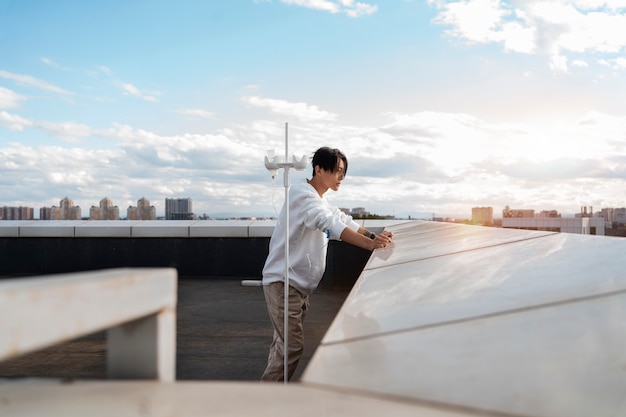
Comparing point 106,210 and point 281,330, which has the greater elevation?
point 106,210

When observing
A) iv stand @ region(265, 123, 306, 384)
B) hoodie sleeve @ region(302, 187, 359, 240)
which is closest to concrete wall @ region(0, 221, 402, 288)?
iv stand @ region(265, 123, 306, 384)

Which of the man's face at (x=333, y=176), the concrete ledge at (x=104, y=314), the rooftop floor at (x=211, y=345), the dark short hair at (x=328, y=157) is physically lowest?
the rooftop floor at (x=211, y=345)

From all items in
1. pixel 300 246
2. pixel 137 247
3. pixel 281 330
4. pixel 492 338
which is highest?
pixel 300 246

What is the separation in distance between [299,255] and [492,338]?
1.87 meters

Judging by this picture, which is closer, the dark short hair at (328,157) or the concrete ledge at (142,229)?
the dark short hair at (328,157)

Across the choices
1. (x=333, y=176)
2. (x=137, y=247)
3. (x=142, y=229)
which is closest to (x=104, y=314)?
(x=333, y=176)

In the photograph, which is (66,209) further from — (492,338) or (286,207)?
(492,338)

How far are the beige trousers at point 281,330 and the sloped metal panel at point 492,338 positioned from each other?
96cm

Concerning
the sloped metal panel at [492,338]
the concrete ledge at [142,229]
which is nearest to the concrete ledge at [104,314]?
the sloped metal panel at [492,338]

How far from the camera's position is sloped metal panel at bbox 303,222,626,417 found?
1032mm

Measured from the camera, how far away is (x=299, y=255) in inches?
121

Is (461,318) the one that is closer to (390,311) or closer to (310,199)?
(390,311)

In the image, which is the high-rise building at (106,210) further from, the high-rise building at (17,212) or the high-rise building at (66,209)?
the high-rise building at (17,212)

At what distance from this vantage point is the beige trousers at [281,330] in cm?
301
